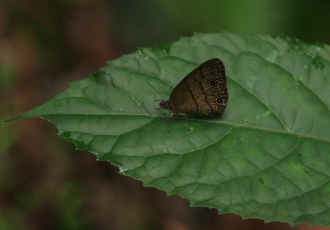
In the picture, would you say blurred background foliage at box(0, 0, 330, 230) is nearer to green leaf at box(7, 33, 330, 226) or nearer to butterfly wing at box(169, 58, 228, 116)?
green leaf at box(7, 33, 330, 226)

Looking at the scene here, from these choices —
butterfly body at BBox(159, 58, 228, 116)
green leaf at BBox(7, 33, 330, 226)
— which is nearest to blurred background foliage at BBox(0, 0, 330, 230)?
green leaf at BBox(7, 33, 330, 226)

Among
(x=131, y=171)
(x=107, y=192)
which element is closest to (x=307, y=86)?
(x=131, y=171)

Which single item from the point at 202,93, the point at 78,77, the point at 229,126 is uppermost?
the point at 78,77

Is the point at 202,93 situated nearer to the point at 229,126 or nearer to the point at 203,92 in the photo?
the point at 203,92

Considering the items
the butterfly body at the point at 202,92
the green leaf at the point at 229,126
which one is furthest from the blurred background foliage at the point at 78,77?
the butterfly body at the point at 202,92

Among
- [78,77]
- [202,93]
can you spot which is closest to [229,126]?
[202,93]

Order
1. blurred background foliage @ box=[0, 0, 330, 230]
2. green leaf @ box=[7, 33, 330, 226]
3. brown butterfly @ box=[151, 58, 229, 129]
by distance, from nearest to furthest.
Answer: green leaf @ box=[7, 33, 330, 226] → brown butterfly @ box=[151, 58, 229, 129] → blurred background foliage @ box=[0, 0, 330, 230]

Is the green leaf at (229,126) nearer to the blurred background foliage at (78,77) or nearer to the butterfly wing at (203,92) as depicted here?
the butterfly wing at (203,92)
